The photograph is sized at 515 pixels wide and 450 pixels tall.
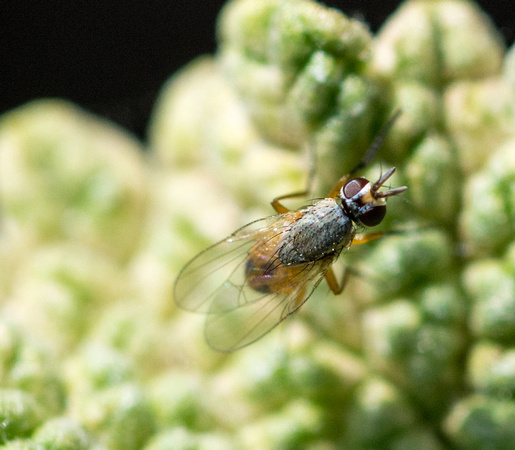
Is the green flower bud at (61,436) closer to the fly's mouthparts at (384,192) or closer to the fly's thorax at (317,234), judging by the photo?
the fly's thorax at (317,234)

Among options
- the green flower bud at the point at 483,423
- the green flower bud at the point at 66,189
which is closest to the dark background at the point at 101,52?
the green flower bud at the point at 66,189

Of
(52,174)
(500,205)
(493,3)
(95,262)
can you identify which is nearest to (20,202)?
(52,174)

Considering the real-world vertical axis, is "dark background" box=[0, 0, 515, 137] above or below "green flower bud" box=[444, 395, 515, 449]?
above

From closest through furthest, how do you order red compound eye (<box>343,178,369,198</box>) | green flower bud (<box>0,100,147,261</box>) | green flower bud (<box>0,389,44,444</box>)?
1. green flower bud (<box>0,389,44,444</box>)
2. red compound eye (<box>343,178,369,198</box>)
3. green flower bud (<box>0,100,147,261</box>)

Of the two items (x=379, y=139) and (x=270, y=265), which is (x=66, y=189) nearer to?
(x=270, y=265)

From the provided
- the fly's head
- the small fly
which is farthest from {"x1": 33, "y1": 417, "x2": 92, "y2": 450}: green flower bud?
the fly's head

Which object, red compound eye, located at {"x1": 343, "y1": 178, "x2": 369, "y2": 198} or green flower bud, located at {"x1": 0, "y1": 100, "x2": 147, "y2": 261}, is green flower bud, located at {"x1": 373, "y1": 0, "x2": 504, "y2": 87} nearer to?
red compound eye, located at {"x1": 343, "y1": 178, "x2": 369, "y2": 198}

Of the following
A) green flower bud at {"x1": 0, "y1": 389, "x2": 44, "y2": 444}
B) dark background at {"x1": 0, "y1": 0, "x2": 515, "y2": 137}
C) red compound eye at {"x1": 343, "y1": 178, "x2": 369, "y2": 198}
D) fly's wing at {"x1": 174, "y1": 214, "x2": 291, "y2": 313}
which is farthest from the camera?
dark background at {"x1": 0, "y1": 0, "x2": 515, "y2": 137}
